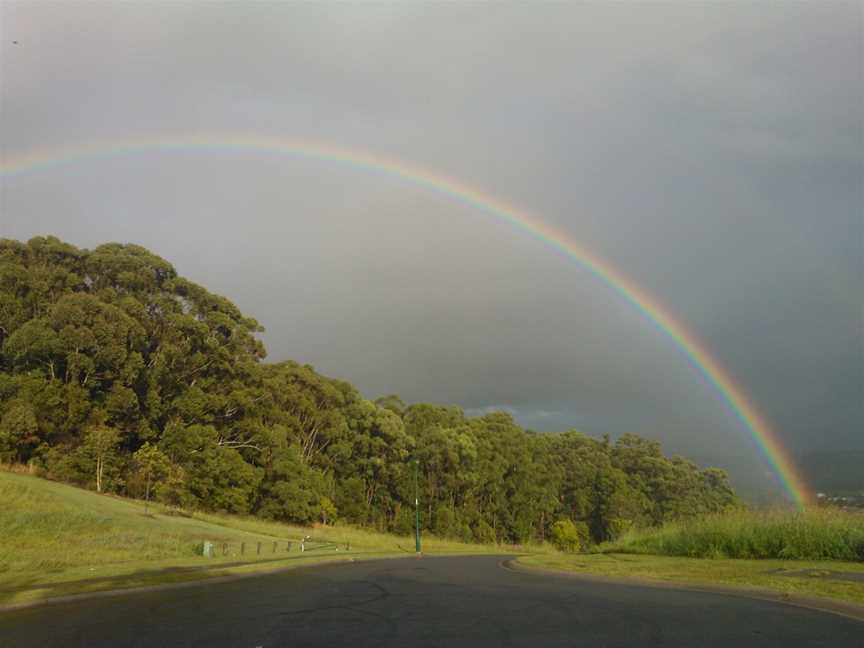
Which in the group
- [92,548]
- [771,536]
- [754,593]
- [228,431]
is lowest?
[92,548]

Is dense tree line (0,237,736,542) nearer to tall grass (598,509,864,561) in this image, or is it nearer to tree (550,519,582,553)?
tree (550,519,582,553)

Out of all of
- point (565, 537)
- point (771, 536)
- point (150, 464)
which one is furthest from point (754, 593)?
point (565, 537)

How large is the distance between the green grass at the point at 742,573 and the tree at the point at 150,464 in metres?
33.2

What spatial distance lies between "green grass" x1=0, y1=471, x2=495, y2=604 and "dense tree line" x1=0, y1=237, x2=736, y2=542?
14.0 meters

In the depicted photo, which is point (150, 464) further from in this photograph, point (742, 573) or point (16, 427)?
point (742, 573)

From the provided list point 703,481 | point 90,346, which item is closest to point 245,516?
point 90,346

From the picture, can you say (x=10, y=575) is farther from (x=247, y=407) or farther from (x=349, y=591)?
(x=247, y=407)

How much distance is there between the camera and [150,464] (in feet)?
149

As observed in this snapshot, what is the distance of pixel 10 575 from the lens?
1702cm

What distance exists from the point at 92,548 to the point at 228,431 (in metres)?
36.9

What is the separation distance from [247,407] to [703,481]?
7250 centimetres

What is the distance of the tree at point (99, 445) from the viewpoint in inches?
1805

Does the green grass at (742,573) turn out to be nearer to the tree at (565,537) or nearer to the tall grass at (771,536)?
the tall grass at (771,536)

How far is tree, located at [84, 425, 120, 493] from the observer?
150 feet
